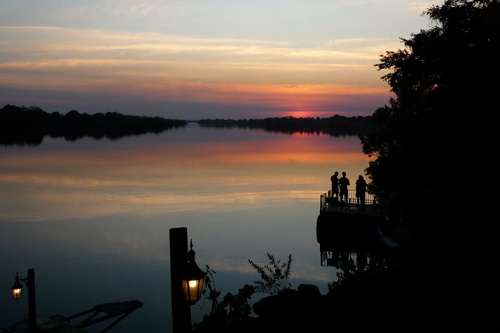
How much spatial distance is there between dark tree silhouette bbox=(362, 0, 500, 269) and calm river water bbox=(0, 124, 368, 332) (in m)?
7.45

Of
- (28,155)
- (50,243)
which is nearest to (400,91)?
(50,243)

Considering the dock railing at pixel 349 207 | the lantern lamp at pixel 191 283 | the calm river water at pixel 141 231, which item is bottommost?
the calm river water at pixel 141 231

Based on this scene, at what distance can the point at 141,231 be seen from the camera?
35281 mm

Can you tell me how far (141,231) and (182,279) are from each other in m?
29.5

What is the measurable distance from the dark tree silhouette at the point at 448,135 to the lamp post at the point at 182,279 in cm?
401

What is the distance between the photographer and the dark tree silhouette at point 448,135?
31.1 feet

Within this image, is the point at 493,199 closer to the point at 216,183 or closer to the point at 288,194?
the point at 288,194

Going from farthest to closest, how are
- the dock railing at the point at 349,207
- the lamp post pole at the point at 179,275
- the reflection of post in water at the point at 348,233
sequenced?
the dock railing at the point at 349,207 → the reflection of post in water at the point at 348,233 → the lamp post pole at the point at 179,275

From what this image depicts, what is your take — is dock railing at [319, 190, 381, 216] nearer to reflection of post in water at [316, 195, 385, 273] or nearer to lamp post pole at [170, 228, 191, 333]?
reflection of post in water at [316, 195, 385, 273]

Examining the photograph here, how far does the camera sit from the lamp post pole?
6613 millimetres

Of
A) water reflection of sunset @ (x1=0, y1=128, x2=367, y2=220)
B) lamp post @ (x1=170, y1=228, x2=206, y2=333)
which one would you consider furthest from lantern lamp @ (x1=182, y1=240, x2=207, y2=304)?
water reflection of sunset @ (x1=0, y1=128, x2=367, y2=220)

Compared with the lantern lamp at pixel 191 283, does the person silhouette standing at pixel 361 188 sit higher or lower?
lower

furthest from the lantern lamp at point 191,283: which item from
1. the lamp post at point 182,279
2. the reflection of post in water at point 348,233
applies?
the reflection of post in water at point 348,233

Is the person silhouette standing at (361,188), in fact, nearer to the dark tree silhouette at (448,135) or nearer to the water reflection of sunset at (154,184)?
the dark tree silhouette at (448,135)
